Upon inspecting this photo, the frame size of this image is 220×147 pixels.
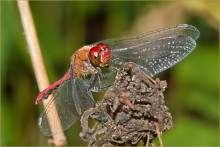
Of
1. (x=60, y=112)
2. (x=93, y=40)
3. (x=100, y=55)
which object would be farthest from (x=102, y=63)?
(x=93, y=40)

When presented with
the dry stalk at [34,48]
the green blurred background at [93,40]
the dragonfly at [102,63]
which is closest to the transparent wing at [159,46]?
the dragonfly at [102,63]

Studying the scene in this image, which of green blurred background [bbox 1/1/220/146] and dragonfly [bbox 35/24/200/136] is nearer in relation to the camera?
dragonfly [bbox 35/24/200/136]

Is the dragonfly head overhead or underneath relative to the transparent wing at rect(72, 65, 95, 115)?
overhead

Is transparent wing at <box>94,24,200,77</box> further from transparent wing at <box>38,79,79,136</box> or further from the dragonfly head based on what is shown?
transparent wing at <box>38,79,79,136</box>

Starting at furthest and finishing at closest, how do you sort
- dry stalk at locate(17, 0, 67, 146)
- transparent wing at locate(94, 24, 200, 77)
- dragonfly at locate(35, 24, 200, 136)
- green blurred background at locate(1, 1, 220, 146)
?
green blurred background at locate(1, 1, 220, 146) → transparent wing at locate(94, 24, 200, 77) → dragonfly at locate(35, 24, 200, 136) → dry stalk at locate(17, 0, 67, 146)

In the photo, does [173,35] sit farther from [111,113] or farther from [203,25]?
[203,25]

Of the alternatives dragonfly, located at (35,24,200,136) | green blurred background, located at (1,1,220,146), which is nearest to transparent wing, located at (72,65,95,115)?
dragonfly, located at (35,24,200,136)

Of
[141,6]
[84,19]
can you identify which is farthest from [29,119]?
[141,6]
